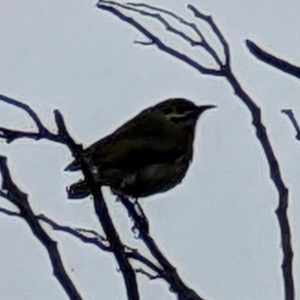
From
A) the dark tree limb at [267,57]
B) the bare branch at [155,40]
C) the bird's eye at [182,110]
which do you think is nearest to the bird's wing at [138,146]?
the bird's eye at [182,110]

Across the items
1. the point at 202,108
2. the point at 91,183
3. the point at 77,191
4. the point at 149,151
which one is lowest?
the point at 91,183

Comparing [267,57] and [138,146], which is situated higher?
[138,146]

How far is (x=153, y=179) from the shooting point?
4508 mm

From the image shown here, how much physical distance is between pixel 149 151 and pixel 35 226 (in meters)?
2.50

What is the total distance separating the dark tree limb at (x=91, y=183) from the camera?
2.01 metres

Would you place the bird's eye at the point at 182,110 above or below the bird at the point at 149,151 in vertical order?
above

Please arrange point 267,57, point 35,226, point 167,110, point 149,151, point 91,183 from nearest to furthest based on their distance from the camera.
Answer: point 267,57, point 91,183, point 35,226, point 149,151, point 167,110

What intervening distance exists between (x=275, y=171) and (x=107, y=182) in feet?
5.01

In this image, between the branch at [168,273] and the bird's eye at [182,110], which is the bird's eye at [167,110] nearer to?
the bird's eye at [182,110]

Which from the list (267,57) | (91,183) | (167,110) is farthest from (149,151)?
(267,57)

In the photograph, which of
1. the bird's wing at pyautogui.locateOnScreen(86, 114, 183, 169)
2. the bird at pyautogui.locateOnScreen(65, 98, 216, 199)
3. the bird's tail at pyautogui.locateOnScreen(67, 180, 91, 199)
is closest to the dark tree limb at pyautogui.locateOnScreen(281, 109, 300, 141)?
the bird's tail at pyautogui.locateOnScreen(67, 180, 91, 199)

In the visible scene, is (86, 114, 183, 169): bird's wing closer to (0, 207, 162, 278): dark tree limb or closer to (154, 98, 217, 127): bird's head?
(154, 98, 217, 127): bird's head

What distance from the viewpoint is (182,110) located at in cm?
522

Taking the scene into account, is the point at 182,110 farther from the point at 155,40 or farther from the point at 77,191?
the point at 155,40
